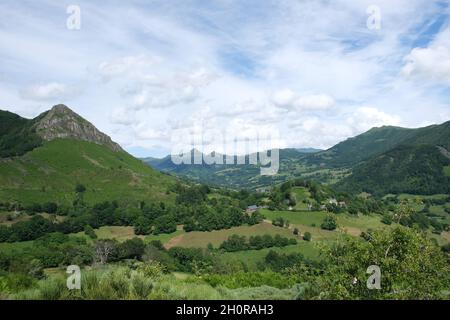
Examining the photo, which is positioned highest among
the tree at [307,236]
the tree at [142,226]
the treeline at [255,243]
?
the tree at [142,226]

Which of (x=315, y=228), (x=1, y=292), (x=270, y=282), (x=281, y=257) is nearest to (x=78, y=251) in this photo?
Answer: (x=281, y=257)

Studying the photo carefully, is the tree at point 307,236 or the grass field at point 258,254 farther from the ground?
the tree at point 307,236

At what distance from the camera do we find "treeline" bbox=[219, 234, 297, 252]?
166 metres

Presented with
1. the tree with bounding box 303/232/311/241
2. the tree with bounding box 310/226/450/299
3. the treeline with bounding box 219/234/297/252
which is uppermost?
the tree with bounding box 310/226/450/299

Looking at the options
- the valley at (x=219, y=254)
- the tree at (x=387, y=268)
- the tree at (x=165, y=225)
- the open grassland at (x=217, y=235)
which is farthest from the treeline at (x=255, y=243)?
the tree at (x=387, y=268)

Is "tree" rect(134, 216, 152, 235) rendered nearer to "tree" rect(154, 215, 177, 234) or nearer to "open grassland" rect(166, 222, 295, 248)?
"tree" rect(154, 215, 177, 234)

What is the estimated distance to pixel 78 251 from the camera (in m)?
136

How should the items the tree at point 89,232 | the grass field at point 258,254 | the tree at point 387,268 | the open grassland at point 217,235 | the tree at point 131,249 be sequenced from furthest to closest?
the tree at point 89,232 < the open grassland at point 217,235 < the grass field at point 258,254 < the tree at point 131,249 < the tree at point 387,268

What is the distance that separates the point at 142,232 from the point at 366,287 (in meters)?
178

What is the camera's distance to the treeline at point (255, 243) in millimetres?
166375

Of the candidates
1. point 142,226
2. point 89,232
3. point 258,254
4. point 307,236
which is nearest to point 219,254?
point 258,254

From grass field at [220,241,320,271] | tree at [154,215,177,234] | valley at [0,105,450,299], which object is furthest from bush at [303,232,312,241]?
tree at [154,215,177,234]

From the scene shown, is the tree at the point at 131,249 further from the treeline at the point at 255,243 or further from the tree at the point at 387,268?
the tree at the point at 387,268

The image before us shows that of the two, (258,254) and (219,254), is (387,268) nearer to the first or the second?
(219,254)
